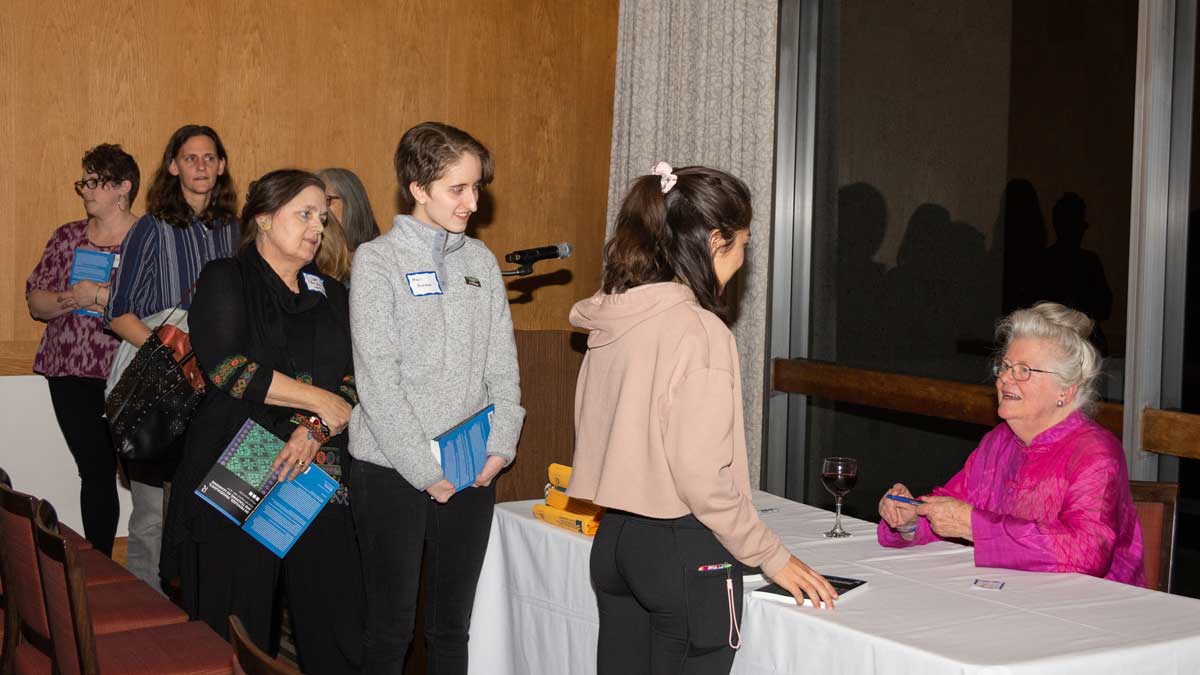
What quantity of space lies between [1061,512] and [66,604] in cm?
193

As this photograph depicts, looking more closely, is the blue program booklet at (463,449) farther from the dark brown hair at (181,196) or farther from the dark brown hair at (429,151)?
the dark brown hair at (181,196)

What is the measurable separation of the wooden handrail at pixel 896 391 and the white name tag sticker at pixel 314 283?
89.1 inches

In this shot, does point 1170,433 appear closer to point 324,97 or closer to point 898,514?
point 898,514

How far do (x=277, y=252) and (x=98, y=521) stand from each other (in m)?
1.95

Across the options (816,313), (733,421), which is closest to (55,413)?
(816,313)

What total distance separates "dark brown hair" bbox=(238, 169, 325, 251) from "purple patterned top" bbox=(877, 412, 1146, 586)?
5.42ft

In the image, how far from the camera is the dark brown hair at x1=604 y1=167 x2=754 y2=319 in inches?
77.6

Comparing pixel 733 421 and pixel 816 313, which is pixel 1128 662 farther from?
pixel 816 313

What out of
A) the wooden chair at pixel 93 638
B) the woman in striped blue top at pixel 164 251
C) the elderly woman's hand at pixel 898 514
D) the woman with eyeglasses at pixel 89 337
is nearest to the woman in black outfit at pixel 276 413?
the wooden chair at pixel 93 638

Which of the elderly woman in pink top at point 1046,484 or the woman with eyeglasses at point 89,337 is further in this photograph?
the woman with eyeglasses at point 89,337

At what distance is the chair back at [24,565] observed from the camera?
7.27 ft

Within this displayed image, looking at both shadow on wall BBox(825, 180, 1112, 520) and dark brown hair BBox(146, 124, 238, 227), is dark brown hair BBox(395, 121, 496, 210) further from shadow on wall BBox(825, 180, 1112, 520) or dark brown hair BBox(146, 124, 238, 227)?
shadow on wall BBox(825, 180, 1112, 520)

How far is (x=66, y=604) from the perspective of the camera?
6.88ft

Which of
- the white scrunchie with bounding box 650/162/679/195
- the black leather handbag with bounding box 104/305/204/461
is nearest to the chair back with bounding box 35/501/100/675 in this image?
the black leather handbag with bounding box 104/305/204/461
